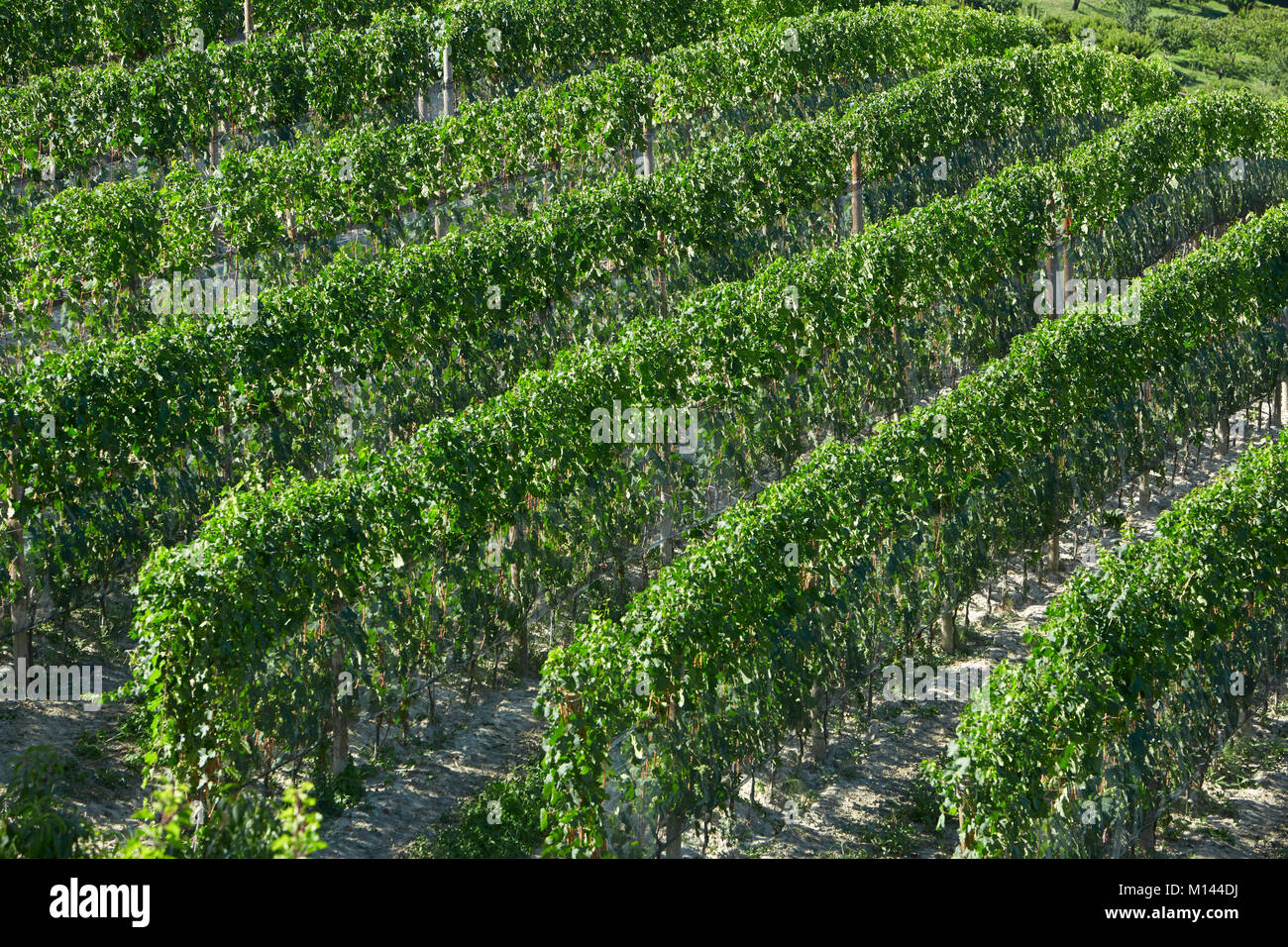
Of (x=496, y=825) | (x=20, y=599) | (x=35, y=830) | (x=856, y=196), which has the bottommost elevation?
(x=496, y=825)

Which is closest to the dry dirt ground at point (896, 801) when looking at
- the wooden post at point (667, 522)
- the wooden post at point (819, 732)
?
the wooden post at point (819, 732)

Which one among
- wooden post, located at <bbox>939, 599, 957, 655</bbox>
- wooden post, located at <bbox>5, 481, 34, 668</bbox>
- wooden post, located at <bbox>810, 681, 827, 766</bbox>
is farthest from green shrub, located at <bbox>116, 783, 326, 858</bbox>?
wooden post, located at <bbox>939, 599, 957, 655</bbox>

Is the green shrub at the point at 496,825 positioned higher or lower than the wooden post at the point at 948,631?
lower

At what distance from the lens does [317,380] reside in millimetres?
20719

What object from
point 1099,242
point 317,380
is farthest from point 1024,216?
point 317,380

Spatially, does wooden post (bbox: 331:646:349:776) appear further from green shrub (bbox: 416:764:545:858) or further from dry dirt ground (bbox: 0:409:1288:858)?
green shrub (bbox: 416:764:545:858)

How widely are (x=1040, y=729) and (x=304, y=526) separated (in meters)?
7.83

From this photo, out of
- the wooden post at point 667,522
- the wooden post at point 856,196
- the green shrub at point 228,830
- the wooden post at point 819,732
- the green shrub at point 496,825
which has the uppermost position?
the wooden post at point 856,196

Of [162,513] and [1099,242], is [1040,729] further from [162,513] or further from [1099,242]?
[1099,242]

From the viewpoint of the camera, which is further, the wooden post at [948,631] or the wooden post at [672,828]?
the wooden post at [948,631]

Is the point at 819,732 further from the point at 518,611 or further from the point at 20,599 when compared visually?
the point at 20,599

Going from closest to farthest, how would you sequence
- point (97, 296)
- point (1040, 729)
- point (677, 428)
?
point (1040, 729), point (677, 428), point (97, 296)

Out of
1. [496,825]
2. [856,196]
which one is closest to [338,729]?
[496,825]

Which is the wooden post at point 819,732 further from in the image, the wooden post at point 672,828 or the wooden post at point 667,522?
the wooden post at point 667,522
